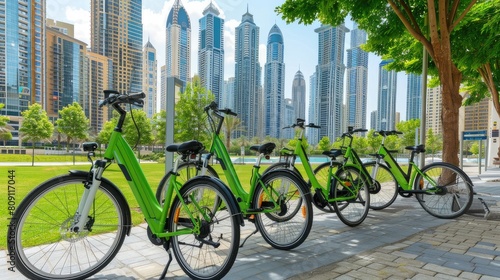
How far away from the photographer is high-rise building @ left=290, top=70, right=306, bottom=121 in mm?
8622

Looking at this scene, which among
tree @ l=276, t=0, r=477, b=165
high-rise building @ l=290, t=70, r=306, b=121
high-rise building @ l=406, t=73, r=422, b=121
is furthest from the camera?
high-rise building @ l=406, t=73, r=422, b=121

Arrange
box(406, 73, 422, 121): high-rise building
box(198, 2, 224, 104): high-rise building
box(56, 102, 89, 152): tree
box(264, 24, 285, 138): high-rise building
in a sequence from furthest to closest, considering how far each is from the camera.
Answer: box(406, 73, 422, 121): high-rise building < box(264, 24, 285, 138): high-rise building < box(198, 2, 224, 104): high-rise building < box(56, 102, 89, 152): tree

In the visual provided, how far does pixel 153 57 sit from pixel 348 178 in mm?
3218

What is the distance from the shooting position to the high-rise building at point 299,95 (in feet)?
28.3

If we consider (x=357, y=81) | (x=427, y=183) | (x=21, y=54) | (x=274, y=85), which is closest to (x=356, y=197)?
(x=427, y=183)

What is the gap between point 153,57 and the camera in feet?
14.9

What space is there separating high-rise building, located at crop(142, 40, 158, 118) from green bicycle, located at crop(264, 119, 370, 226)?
5.67 feet

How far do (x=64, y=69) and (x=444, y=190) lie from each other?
548 cm

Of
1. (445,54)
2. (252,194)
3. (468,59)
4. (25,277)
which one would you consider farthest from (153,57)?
(468,59)

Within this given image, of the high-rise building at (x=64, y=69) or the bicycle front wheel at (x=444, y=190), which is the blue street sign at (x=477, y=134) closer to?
the bicycle front wheel at (x=444, y=190)

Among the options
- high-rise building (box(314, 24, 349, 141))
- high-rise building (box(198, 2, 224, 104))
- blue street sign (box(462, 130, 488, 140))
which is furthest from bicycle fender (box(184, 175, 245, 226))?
blue street sign (box(462, 130, 488, 140))

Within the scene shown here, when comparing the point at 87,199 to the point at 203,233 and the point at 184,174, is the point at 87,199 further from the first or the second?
the point at 184,174

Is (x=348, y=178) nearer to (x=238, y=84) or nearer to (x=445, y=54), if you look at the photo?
(x=445, y=54)

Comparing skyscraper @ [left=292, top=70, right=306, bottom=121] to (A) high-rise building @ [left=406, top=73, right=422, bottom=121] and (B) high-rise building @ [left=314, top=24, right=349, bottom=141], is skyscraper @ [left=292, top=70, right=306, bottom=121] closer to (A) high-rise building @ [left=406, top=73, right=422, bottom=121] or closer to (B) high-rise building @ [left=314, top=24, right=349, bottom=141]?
(B) high-rise building @ [left=314, top=24, right=349, bottom=141]
